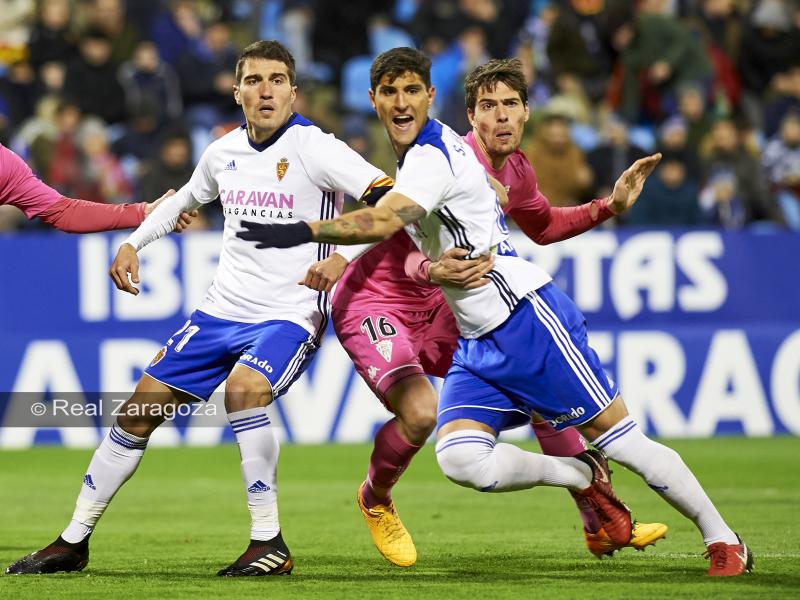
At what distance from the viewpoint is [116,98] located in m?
16.0

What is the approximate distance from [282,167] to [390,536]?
1.87 m

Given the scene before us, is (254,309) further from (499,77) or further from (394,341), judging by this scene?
(499,77)

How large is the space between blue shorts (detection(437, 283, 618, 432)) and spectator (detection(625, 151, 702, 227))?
7538mm

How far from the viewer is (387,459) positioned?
23.6 ft

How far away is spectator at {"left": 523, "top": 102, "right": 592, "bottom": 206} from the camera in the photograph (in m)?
13.9

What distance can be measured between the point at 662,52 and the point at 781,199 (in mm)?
2280

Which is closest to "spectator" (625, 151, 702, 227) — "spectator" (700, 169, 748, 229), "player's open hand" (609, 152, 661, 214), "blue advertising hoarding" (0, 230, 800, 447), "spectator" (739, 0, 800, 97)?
"spectator" (700, 169, 748, 229)

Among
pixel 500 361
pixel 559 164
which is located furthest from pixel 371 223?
pixel 559 164

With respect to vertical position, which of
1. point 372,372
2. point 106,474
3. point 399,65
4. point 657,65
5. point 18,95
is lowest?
point 106,474

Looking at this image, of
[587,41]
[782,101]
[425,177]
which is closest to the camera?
[425,177]

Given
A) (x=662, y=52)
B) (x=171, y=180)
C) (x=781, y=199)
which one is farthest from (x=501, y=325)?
(x=662, y=52)

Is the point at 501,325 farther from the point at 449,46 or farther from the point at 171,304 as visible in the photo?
the point at 449,46

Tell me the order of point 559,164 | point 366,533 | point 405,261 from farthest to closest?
point 559,164 < point 366,533 < point 405,261

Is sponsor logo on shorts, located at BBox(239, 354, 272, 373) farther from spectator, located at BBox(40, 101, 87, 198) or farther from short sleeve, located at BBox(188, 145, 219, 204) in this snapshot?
spectator, located at BBox(40, 101, 87, 198)
